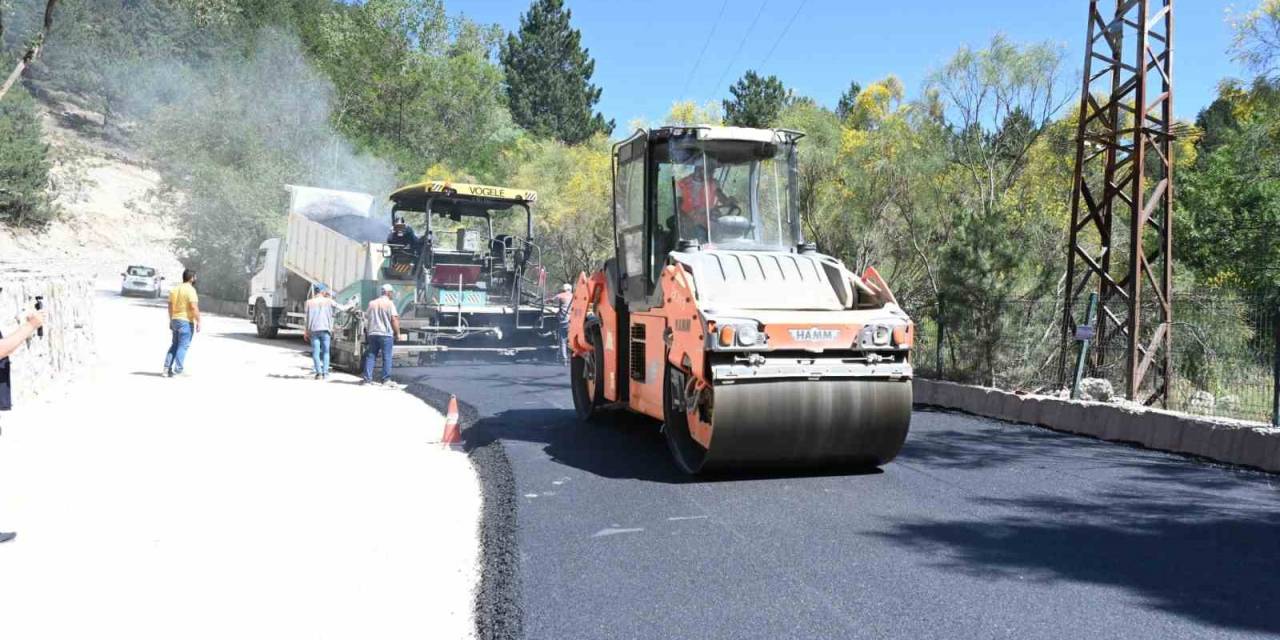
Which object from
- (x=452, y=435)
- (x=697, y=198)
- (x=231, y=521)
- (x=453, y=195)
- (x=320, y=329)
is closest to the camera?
(x=231, y=521)

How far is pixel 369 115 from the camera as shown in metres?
45.8

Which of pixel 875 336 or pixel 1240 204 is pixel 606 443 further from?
pixel 1240 204

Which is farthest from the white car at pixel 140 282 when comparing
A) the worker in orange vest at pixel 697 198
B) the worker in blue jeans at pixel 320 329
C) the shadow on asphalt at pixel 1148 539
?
the shadow on asphalt at pixel 1148 539

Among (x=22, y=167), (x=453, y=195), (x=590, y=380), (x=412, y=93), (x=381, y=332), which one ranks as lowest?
(x=590, y=380)

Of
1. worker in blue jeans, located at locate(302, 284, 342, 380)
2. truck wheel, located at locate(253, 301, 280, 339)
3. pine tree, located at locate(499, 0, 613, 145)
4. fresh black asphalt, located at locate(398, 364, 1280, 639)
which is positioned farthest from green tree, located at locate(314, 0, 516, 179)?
fresh black asphalt, located at locate(398, 364, 1280, 639)

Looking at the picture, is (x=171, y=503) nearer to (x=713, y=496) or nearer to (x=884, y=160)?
(x=713, y=496)

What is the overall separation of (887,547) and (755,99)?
45541mm

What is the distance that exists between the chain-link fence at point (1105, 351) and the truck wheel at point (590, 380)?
194 inches

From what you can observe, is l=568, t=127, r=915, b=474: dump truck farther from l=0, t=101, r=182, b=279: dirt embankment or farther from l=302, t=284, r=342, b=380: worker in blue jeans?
l=0, t=101, r=182, b=279: dirt embankment

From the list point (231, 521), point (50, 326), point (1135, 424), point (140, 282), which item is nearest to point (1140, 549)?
point (1135, 424)

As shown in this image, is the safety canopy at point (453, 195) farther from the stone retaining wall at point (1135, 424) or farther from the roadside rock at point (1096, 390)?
the roadside rock at point (1096, 390)

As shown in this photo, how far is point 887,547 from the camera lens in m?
5.42

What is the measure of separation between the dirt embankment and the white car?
21.1ft

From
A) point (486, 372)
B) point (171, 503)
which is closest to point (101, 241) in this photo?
point (486, 372)
